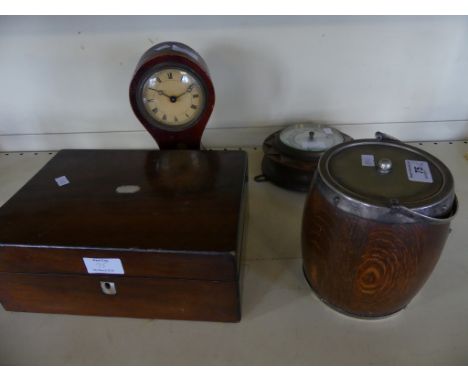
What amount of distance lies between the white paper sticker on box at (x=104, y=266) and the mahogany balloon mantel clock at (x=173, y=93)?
0.41 meters

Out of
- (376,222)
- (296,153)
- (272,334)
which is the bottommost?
(272,334)

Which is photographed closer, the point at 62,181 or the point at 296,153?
the point at 62,181

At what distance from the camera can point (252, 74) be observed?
3.98 feet

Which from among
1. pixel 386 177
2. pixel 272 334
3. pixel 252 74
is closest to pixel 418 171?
pixel 386 177

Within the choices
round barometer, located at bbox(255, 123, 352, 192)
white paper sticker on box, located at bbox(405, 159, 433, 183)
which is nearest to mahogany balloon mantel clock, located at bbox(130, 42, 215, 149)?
round barometer, located at bbox(255, 123, 352, 192)

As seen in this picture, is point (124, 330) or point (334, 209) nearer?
point (334, 209)

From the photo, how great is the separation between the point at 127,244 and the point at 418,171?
534 millimetres

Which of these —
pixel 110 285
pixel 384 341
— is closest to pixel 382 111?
pixel 384 341

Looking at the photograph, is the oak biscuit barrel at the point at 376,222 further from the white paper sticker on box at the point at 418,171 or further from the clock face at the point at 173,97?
the clock face at the point at 173,97

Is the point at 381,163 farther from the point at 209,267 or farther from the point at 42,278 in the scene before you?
the point at 42,278

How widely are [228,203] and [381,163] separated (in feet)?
0.99

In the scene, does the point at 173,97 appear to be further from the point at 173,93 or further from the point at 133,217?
the point at 133,217

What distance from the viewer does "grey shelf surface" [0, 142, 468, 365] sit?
2.37 ft
